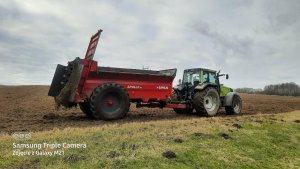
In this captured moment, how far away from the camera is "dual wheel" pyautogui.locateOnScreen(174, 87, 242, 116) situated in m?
17.6

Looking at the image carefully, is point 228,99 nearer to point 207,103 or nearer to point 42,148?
point 207,103

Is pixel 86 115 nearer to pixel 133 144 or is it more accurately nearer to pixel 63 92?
pixel 63 92

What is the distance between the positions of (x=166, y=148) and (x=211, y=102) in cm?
1017

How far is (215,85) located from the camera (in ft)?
62.0

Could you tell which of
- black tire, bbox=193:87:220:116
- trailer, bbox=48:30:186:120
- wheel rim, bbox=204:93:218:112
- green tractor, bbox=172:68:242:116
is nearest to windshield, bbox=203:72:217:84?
green tractor, bbox=172:68:242:116

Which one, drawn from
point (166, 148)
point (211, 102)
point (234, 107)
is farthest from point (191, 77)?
point (166, 148)

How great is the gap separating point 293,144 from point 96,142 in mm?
6211

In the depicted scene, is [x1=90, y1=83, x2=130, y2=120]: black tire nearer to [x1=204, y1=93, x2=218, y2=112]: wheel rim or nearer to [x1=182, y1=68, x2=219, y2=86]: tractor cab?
[x1=182, y1=68, x2=219, y2=86]: tractor cab

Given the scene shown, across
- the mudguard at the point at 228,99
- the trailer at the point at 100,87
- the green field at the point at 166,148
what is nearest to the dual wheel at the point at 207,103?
the mudguard at the point at 228,99

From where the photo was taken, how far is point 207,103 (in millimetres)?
18391

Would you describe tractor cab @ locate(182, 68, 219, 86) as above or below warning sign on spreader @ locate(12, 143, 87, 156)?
above

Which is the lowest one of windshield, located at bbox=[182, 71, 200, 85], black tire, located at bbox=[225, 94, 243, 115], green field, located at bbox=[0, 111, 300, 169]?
green field, located at bbox=[0, 111, 300, 169]

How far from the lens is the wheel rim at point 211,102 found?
60.0ft

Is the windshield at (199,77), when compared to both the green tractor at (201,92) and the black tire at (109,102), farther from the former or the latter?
the black tire at (109,102)
